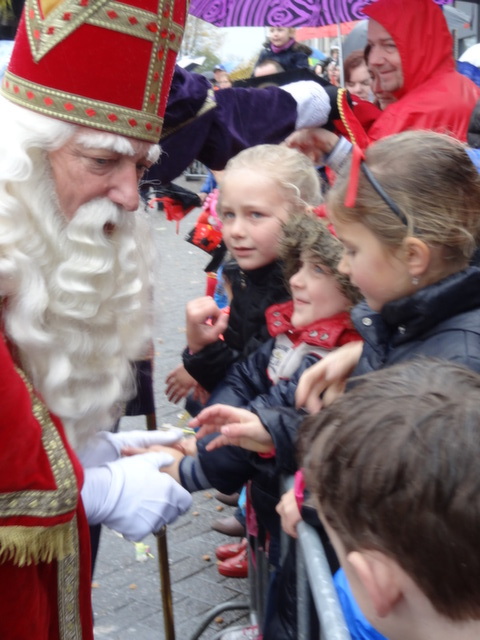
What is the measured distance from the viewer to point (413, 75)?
3816 millimetres

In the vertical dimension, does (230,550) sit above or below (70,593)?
below

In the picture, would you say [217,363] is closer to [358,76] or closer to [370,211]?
[370,211]

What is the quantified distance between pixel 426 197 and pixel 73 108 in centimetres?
82

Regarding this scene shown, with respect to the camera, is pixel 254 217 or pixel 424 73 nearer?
pixel 254 217

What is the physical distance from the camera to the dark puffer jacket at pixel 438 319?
190 cm

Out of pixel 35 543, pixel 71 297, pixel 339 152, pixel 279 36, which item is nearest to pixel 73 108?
pixel 71 297

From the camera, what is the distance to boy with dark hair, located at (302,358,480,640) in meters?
1.09

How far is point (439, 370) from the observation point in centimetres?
127

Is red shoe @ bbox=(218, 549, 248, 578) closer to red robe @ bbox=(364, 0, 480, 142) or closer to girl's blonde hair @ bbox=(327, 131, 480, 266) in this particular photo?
red robe @ bbox=(364, 0, 480, 142)

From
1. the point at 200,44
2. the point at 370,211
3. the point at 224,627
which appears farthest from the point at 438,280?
the point at 200,44

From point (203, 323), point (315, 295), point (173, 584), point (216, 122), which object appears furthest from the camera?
point (173, 584)

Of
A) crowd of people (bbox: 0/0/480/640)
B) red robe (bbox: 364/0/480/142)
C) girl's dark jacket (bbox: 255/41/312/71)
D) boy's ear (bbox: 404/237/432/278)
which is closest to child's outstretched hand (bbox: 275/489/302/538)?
crowd of people (bbox: 0/0/480/640)

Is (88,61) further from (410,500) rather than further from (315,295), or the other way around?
(410,500)

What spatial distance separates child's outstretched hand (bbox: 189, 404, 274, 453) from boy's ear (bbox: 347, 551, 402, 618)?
99 centimetres
